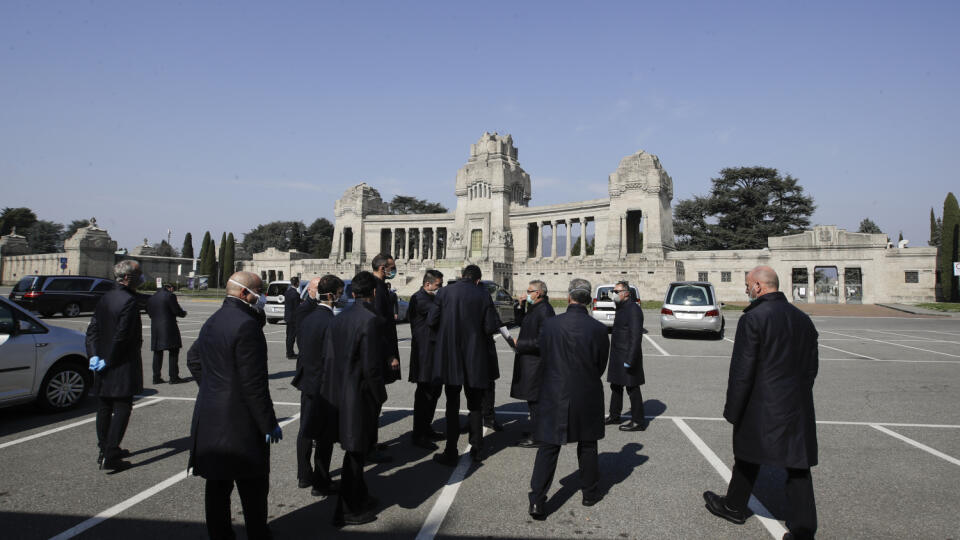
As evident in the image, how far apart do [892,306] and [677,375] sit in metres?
36.5

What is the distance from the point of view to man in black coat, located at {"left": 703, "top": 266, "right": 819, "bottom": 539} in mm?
3836

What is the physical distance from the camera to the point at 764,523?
4.18 meters

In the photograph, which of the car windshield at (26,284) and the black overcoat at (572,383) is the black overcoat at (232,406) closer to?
the black overcoat at (572,383)

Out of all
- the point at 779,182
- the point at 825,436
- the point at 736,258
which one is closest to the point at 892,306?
the point at 736,258

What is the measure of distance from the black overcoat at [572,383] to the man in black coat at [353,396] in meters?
1.43

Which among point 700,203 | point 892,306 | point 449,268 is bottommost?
point 892,306

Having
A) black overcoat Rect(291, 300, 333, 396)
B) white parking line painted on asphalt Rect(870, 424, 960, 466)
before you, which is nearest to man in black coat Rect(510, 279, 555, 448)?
black overcoat Rect(291, 300, 333, 396)

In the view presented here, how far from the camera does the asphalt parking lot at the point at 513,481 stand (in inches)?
158

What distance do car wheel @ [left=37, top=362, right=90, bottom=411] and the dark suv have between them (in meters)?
16.4

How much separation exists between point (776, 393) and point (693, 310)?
14022 millimetres

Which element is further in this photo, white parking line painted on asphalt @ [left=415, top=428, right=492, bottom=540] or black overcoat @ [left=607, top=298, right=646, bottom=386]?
black overcoat @ [left=607, top=298, right=646, bottom=386]

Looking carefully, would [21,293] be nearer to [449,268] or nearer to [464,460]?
[464,460]

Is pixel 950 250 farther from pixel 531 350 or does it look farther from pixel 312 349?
pixel 312 349

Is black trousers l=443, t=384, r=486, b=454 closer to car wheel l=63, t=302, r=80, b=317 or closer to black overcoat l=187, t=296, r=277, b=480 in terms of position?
black overcoat l=187, t=296, r=277, b=480
